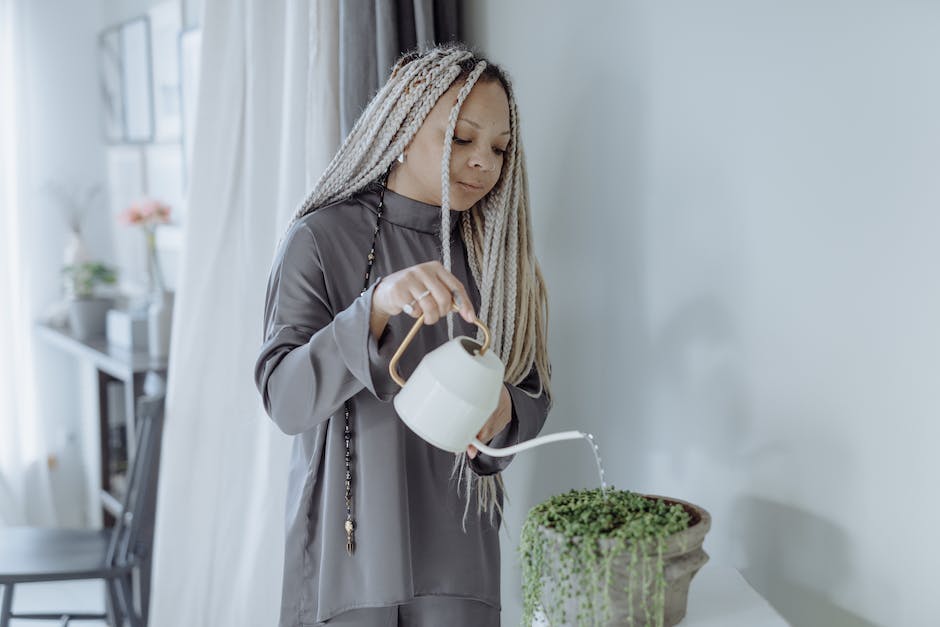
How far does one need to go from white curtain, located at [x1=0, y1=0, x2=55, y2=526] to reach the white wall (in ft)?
6.79

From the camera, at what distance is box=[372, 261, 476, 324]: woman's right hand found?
0.96m

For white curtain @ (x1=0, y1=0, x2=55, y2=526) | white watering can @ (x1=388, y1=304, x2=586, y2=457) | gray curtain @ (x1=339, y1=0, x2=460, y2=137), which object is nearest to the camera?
white watering can @ (x1=388, y1=304, x2=586, y2=457)

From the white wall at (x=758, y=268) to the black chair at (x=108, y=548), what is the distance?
3.16 feet

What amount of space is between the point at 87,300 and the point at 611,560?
2.40 m

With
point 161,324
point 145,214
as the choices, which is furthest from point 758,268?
point 145,214

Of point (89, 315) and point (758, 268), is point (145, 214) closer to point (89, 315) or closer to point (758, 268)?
point (89, 315)

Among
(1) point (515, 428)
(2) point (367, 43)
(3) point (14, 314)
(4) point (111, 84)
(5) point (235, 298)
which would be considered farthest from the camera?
(4) point (111, 84)

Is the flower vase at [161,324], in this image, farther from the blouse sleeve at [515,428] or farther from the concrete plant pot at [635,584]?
the concrete plant pot at [635,584]

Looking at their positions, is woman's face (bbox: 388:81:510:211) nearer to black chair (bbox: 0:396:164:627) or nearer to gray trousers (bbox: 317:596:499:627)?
gray trousers (bbox: 317:596:499:627)

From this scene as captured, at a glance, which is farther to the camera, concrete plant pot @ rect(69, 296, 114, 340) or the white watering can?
concrete plant pot @ rect(69, 296, 114, 340)

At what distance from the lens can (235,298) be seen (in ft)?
5.74

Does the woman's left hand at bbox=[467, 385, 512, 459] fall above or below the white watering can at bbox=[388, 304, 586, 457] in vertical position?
below

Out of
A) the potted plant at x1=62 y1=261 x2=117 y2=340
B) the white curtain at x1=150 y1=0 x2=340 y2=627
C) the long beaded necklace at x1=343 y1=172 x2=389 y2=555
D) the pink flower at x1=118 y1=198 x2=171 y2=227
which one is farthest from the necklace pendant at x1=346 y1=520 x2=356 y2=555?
the potted plant at x1=62 y1=261 x2=117 y2=340

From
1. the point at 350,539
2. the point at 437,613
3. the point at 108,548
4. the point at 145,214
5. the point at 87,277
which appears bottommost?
the point at 108,548
